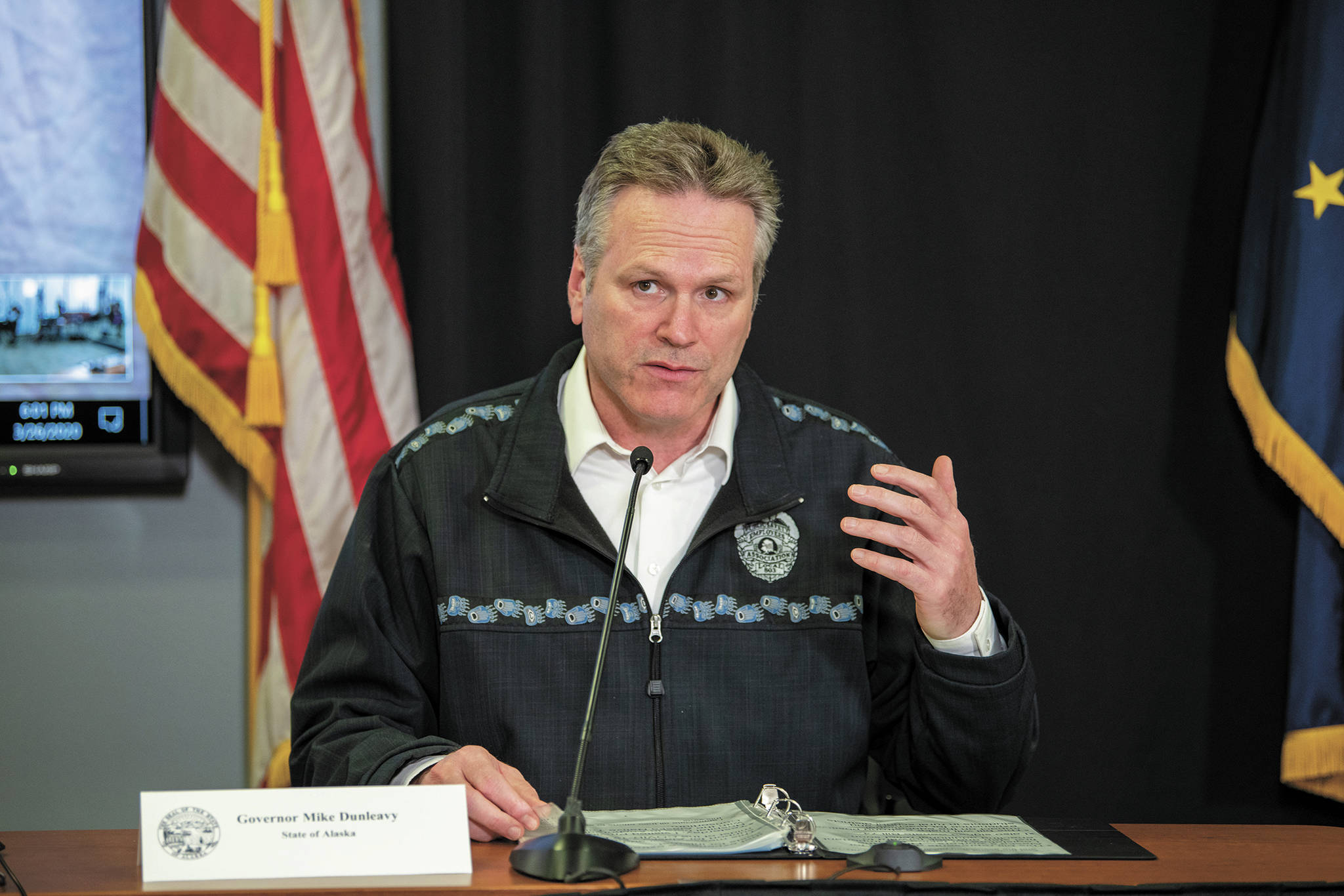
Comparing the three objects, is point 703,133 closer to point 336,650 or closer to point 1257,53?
point 336,650

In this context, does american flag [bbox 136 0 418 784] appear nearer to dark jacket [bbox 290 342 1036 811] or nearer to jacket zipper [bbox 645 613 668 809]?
dark jacket [bbox 290 342 1036 811]

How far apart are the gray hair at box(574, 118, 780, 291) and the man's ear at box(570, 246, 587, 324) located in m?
0.04

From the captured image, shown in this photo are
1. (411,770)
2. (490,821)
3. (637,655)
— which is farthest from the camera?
(637,655)

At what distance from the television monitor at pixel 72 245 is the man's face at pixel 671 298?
119 centimetres

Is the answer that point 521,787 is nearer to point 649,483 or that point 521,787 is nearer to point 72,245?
point 649,483

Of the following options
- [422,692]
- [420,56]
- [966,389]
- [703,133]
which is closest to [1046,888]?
[422,692]

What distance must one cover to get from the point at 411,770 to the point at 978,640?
2.47 feet

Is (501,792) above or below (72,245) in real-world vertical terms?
below

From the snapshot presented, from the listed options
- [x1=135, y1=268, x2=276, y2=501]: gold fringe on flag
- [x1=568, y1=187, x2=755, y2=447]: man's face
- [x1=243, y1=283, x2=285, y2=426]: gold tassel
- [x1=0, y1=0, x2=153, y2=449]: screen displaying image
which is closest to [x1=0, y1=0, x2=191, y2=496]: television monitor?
[x1=0, y1=0, x2=153, y2=449]: screen displaying image

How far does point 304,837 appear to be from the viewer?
1.11 meters

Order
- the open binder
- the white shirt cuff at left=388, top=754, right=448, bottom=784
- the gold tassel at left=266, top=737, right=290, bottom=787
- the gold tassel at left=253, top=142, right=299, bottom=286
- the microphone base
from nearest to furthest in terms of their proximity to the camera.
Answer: the microphone base < the open binder < the white shirt cuff at left=388, top=754, right=448, bottom=784 < the gold tassel at left=253, top=142, right=299, bottom=286 < the gold tassel at left=266, top=737, right=290, bottom=787

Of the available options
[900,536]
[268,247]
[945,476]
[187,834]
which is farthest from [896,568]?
[268,247]

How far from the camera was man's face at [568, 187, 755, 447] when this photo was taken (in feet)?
5.57

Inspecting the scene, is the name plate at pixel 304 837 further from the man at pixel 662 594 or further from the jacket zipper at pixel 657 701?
the jacket zipper at pixel 657 701
